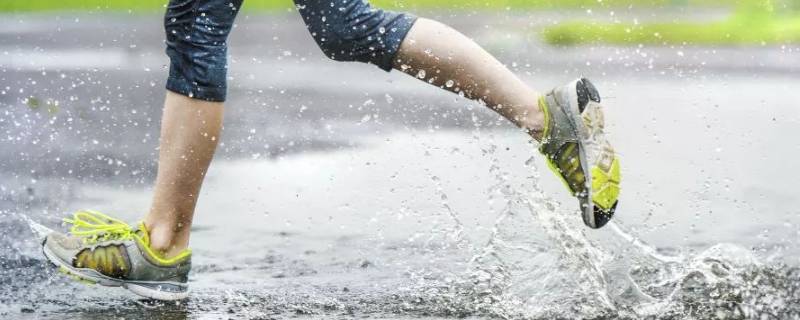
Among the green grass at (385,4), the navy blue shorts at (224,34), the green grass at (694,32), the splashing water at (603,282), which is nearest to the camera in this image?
the splashing water at (603,282)

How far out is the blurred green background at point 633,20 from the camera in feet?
34.8

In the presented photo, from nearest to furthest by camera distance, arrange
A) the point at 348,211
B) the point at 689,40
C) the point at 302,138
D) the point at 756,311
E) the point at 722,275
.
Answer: the point at 756,311, the point at 722,275, the point at 348,211, the point at 302,138, the point at 689,40

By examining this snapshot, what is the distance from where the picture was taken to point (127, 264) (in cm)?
412

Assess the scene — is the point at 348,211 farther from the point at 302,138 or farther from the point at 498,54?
the point at 498,54

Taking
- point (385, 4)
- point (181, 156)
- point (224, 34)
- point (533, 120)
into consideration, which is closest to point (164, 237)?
point (181, 156)

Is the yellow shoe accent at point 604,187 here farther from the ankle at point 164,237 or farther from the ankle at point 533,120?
the ankle at point 164,237

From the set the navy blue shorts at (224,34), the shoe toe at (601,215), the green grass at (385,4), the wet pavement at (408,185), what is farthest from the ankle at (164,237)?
the green grass at (385,4)

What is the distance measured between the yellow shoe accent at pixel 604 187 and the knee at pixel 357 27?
2.09ft

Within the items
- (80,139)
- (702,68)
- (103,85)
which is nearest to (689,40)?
(702,68)

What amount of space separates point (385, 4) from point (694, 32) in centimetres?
237

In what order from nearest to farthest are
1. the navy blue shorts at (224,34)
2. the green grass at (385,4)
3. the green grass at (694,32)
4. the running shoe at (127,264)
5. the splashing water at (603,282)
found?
the splashing water at (603,282), the navy blue shorts at (224,34), the running shoe at (127,264), the green grass at (694,32), the green grass at (385,4)

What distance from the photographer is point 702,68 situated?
29.9 feet

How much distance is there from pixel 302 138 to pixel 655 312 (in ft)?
11.2

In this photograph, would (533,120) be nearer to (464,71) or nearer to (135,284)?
(464,71)
